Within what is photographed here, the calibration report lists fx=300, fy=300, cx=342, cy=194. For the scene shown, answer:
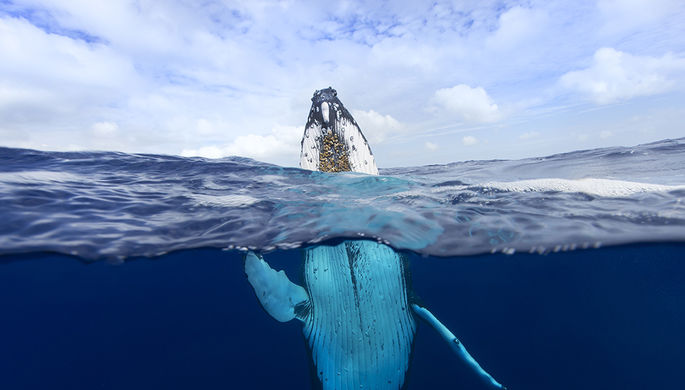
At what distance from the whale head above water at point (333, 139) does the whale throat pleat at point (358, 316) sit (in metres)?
2.15

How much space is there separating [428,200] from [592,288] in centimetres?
946

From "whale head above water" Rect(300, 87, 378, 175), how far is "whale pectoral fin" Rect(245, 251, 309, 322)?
2624 millimetres

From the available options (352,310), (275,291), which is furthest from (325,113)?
(352,310)

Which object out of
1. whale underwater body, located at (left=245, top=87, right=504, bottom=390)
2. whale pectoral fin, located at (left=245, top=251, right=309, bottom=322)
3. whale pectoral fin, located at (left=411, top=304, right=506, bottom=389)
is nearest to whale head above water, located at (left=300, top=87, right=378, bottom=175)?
whale underwater body, located at (left=245, top=87, right=504, bottom=390)

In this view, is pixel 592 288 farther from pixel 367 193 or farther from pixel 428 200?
pixel 367 193

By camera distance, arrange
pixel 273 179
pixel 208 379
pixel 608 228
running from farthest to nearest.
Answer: pixel 208 379, pixel 273 179, pixel 608 228

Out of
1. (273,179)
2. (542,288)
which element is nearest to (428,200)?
(273,179)

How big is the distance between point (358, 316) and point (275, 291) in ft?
4.72

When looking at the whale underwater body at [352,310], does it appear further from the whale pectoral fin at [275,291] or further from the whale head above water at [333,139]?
the whale head above water at [333,139]

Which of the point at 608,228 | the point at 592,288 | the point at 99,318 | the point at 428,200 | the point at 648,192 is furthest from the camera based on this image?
the point at 592,288

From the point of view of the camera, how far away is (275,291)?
4941 mm

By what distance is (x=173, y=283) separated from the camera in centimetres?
1024

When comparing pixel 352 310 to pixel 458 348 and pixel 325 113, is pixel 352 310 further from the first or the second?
pixel 325 113

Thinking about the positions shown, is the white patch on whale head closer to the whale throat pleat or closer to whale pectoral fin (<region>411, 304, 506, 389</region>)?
the whale throat pleat
